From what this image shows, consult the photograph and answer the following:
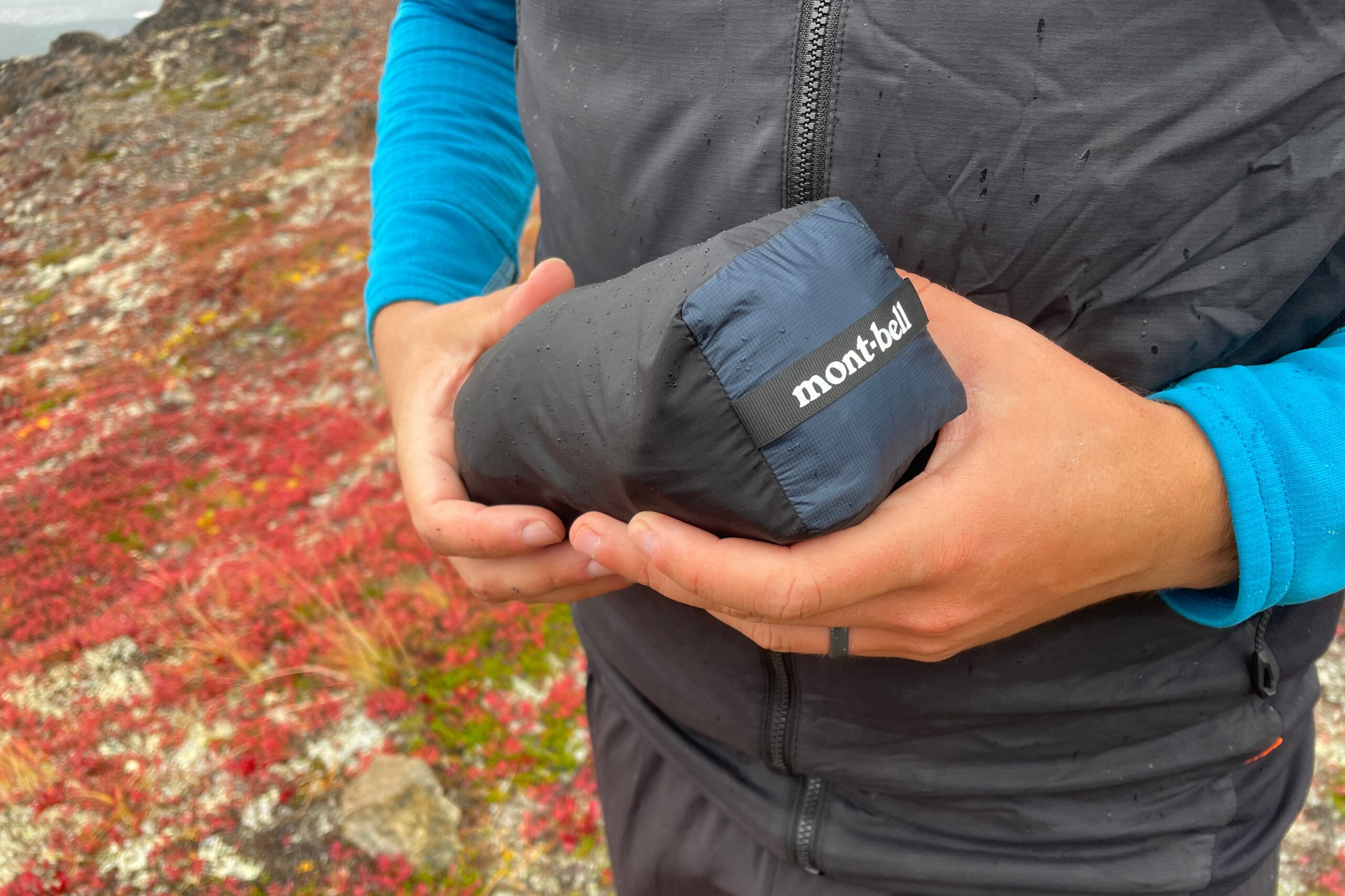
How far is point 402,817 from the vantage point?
136 inches

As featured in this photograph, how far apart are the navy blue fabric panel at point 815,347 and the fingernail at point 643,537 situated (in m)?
0.19

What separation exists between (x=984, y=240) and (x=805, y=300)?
280mm

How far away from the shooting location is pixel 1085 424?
37.1 inches

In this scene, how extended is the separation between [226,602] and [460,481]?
3.74 m

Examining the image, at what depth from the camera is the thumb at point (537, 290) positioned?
1359mm

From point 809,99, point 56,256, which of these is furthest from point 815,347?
point 56,256

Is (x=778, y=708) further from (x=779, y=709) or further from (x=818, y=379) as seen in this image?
(x=818, y=379)

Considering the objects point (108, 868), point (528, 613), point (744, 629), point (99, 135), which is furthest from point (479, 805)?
point (99, 135)

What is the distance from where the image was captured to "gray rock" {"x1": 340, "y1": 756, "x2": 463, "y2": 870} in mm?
3396

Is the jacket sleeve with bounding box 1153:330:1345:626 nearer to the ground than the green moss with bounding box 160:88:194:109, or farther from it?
nearer to the ground

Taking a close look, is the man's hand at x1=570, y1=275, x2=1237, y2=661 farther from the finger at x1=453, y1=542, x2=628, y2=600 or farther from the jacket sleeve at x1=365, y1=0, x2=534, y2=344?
the jacket sleeve at x1=365, y1=0, x2=534, y2=344

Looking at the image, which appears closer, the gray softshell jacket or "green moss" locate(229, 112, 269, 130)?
the gray softshell jacket

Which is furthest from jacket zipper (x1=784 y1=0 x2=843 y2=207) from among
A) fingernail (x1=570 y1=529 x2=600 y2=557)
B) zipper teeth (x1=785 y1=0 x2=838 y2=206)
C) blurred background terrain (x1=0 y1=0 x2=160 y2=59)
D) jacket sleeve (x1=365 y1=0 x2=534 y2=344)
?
blurred background terrain (x1=0 y1=0 x2=160 y2=59)

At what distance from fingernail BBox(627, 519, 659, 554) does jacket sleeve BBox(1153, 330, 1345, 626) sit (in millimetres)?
697
